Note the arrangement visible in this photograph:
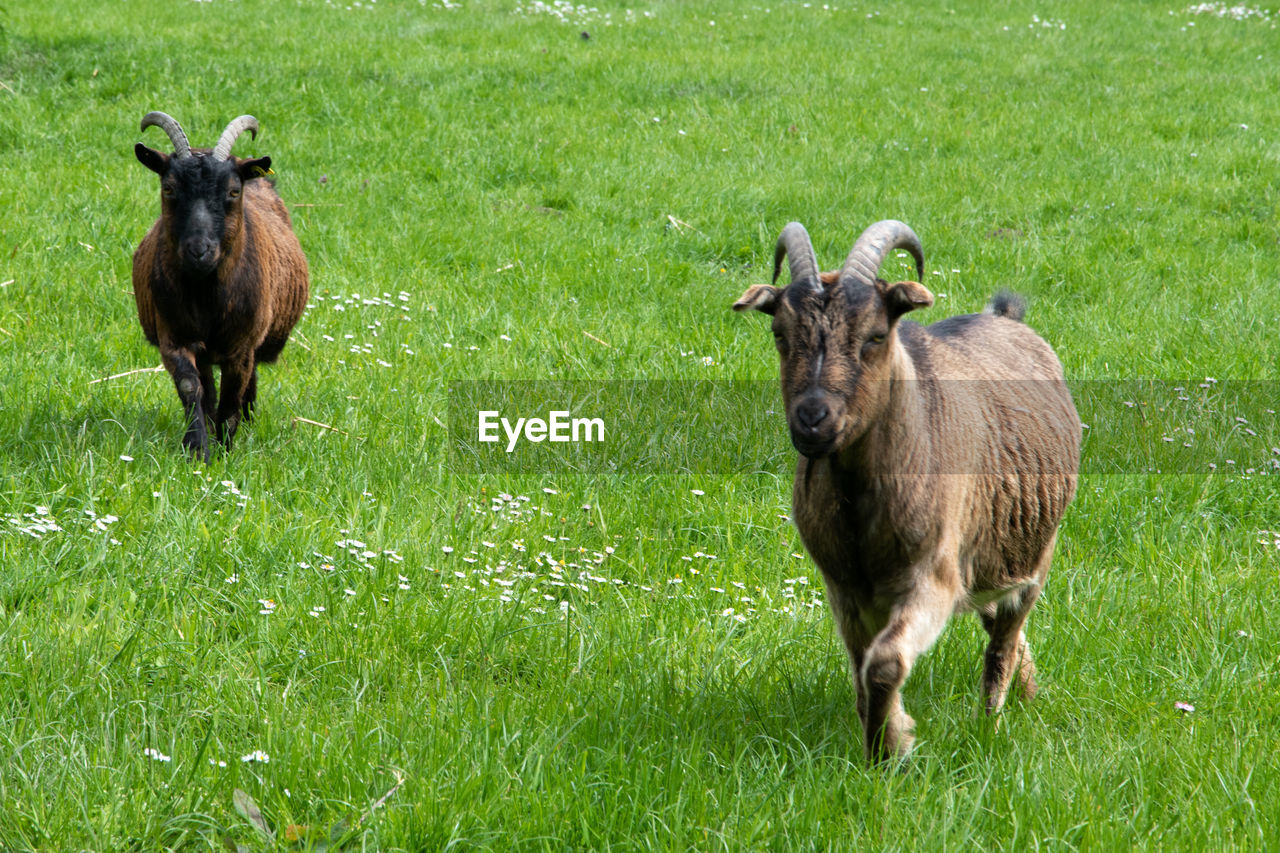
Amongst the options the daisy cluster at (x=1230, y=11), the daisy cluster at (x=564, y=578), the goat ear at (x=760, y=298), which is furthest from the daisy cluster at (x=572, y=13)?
the goat ear at (x=760, y=298)

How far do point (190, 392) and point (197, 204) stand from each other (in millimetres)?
940

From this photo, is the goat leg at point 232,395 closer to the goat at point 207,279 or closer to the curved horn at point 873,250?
the goat at point 207,279

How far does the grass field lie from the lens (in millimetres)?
3439

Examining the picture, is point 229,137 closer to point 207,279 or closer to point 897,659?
point 207,279

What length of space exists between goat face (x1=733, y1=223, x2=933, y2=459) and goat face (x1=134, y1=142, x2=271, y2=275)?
3.38 meters

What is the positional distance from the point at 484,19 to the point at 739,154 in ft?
22.5

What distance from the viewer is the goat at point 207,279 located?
19.7 feet

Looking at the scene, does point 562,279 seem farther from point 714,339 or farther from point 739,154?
point 739,154

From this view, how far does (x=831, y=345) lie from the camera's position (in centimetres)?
352

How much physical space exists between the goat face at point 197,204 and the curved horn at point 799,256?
3.28 meters

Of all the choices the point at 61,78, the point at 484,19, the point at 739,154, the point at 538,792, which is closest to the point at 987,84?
the point at 739,154

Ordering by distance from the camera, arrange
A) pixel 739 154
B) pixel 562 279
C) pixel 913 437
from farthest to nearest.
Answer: pixel 739 154, pixel 562 279, pixel 913 437

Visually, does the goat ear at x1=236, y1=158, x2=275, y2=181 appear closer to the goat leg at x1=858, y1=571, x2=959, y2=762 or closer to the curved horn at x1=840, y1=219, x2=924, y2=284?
the curved horn at x1=840, y1=219, x2=924, y2=284

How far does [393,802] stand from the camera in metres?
3.30
